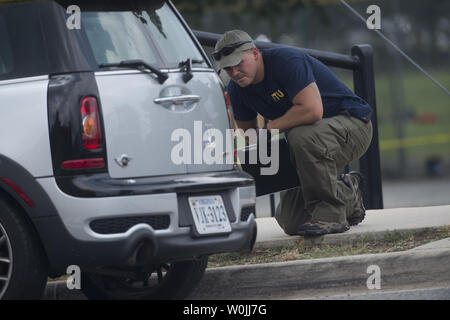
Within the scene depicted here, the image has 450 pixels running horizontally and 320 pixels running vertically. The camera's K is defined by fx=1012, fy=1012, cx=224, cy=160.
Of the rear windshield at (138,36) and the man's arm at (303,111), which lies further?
the man's arm at (303,111)

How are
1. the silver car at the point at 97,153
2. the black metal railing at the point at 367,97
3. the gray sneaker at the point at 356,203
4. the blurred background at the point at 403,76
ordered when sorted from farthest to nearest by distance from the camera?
1. the blurred background at the point at 403,76
2. the black metal railing at the point at 367,97
3. the gray sneaker at the point at 356,203
4. the silver car at the point at 97,153

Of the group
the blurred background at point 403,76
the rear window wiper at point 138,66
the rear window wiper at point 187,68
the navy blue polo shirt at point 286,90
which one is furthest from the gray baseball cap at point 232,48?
the blurred background at point 403,76

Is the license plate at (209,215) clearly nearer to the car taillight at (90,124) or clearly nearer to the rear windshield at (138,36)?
the car taillight at (90,124)

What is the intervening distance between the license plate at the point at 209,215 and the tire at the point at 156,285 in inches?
21.1

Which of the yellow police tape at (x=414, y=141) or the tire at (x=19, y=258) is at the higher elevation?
the tire at (x=19, y=258)

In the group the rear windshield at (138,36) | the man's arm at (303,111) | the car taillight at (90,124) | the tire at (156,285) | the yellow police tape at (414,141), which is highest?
the rear windshield at (138,36)

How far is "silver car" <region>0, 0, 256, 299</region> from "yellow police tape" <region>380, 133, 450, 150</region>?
11816 millimetres

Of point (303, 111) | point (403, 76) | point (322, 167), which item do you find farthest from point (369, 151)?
point (403, 76)

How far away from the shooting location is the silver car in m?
4.65

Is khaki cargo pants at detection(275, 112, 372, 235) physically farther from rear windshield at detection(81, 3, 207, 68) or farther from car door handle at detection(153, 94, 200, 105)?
car door handle at detection(153, 94, 200, 105)

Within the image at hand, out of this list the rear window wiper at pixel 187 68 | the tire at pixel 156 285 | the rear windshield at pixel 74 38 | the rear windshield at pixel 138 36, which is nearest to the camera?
the rear windshield at pixel 74 38

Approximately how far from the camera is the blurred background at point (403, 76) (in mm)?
14258

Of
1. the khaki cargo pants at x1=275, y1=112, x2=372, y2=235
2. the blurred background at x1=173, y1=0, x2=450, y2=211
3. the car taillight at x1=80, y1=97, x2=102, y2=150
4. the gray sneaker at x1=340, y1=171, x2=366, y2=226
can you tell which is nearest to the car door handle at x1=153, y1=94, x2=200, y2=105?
the car taillight at x1=80, y1=97, x2=102, y2=150

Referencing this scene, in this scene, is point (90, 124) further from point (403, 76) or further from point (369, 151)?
point (403, 76)
